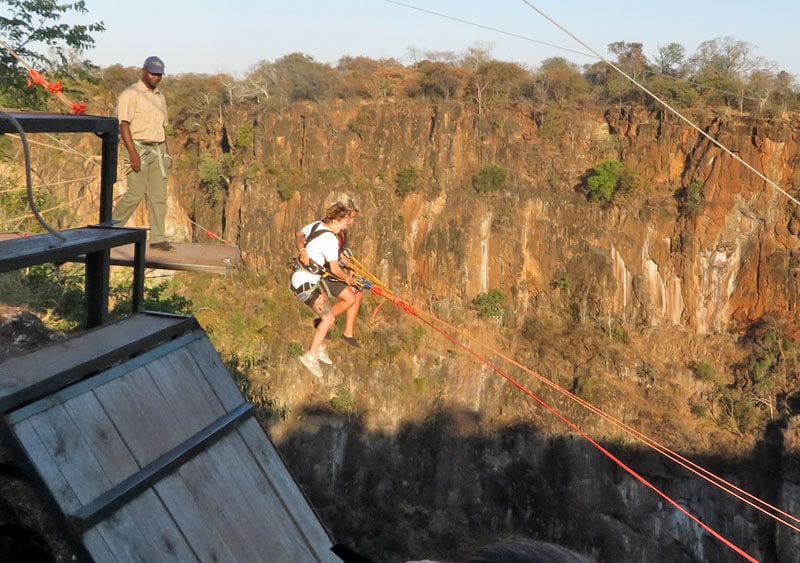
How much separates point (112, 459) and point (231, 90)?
109ft

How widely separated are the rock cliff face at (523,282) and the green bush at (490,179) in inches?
14.8

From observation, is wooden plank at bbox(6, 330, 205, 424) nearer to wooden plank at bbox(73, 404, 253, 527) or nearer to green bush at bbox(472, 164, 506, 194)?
wooden plank at bbox(73, 404, 253, 527)

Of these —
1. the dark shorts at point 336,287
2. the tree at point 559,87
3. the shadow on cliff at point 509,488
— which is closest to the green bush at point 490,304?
the shadow on cliff at point 509,488

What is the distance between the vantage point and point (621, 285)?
90.3 feet

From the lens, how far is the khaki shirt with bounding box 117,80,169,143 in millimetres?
7762

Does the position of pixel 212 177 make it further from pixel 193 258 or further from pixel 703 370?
pixel 193 258

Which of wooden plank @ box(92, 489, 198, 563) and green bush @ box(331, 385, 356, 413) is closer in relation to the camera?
wooden plank @ box(92, 489, 198, 563)

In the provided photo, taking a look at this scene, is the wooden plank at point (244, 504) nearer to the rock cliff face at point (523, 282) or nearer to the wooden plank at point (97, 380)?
the wooden plank at point (97, 380)

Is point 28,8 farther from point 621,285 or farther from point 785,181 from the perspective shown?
point 785,181

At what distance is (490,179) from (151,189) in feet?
71.1

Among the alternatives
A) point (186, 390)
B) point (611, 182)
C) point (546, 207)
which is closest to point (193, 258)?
point (186, 390)

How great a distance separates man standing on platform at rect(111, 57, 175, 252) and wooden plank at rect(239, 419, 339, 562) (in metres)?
5.41

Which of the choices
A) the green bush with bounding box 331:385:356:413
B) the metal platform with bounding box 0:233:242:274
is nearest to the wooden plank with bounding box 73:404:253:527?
the metal platform with bounding box 0:233:242:274

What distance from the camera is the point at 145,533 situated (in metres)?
2.19
